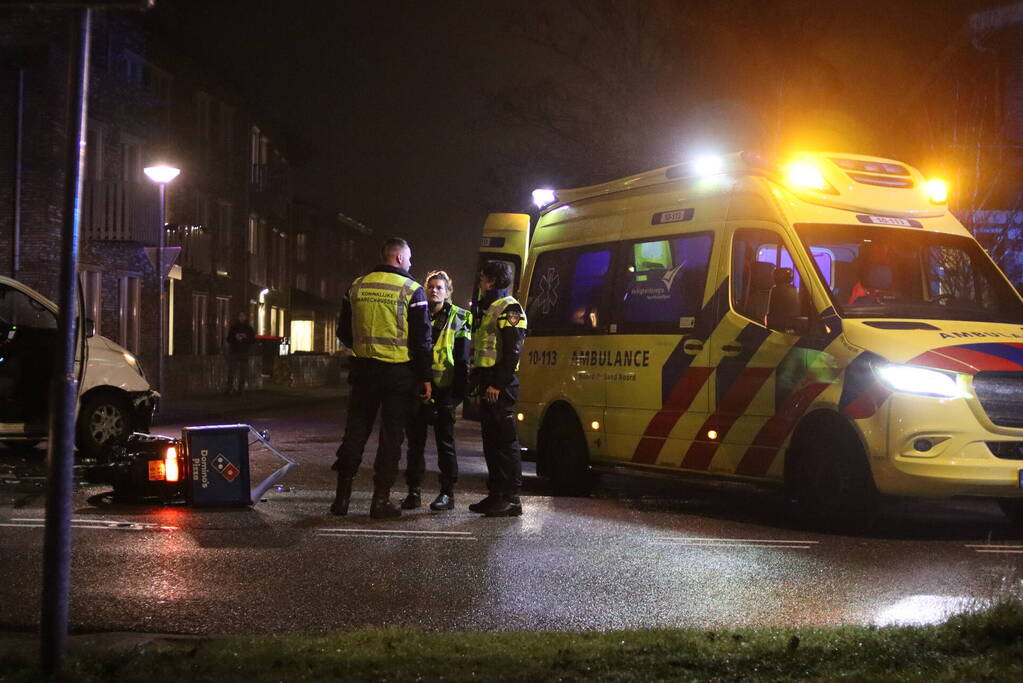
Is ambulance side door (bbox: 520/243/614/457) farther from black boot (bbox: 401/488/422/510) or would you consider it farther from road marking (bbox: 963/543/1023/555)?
road marking (bbox: 963/543/1023/555)

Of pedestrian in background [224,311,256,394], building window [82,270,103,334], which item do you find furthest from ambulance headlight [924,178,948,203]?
building window [82,270,103,334]

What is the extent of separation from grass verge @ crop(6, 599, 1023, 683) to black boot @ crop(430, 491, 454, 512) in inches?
181

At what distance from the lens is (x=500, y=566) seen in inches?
302

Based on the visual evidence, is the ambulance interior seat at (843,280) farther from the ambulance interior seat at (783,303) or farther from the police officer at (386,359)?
the police officer at (386,359)

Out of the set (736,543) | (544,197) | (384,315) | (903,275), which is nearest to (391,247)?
(384,315)

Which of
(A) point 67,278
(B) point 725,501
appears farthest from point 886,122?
(A) point 67,278

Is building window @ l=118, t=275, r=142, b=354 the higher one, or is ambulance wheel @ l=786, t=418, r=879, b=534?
building window @ l=118, t=275, r=142, b=354

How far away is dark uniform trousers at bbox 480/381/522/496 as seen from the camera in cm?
995

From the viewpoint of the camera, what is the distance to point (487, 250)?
19797 millimetres

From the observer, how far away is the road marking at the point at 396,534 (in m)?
8.73

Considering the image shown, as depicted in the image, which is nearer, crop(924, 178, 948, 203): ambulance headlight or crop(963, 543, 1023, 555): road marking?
crop(963, 543, 1023, 555): road marking

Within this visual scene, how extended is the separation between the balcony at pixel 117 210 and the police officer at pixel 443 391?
62.6ft

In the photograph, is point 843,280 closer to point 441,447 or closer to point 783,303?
point 783,303

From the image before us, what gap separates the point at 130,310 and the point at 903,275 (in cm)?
2322
